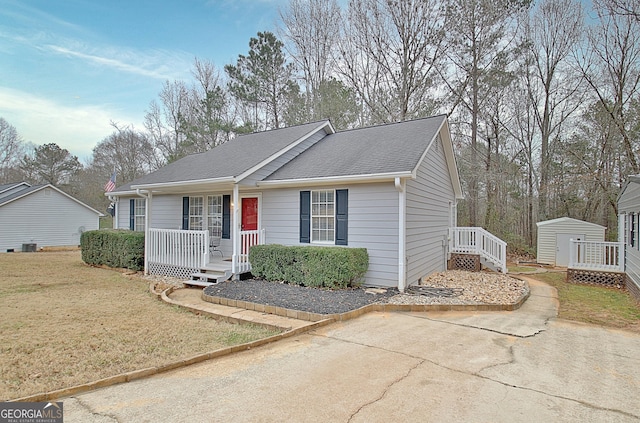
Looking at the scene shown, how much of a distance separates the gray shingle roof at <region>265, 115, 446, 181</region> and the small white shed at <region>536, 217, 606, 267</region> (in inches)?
398

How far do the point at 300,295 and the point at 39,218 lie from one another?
2114 cm

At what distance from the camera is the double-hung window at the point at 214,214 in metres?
11.1

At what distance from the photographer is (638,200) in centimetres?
833

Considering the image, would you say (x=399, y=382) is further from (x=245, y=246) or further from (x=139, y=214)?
(x=139, y=214)

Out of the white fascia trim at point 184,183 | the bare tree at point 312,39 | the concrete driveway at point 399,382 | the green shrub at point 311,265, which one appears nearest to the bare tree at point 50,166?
the bare tree at point 312,39

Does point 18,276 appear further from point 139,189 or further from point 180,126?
point 180,126

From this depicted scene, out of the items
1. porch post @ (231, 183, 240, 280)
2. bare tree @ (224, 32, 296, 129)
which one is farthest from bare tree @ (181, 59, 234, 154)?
porch post @ (231, 183, 240, 280)

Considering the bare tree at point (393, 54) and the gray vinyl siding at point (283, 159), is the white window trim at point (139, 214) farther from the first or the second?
the bare tree at point (393, 54)

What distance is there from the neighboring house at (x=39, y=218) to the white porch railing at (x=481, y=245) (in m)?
22.6

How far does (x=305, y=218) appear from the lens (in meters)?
8.89

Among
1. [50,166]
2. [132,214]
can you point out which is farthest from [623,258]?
[50,166]

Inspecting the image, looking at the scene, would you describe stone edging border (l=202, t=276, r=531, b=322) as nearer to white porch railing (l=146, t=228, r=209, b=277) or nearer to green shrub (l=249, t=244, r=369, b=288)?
green shrub (l=249, t=244, r=369, b=288)

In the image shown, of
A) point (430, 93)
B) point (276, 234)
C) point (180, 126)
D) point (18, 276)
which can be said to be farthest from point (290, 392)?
point (180, 126)

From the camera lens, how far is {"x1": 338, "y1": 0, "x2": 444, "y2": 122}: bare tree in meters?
16.1
